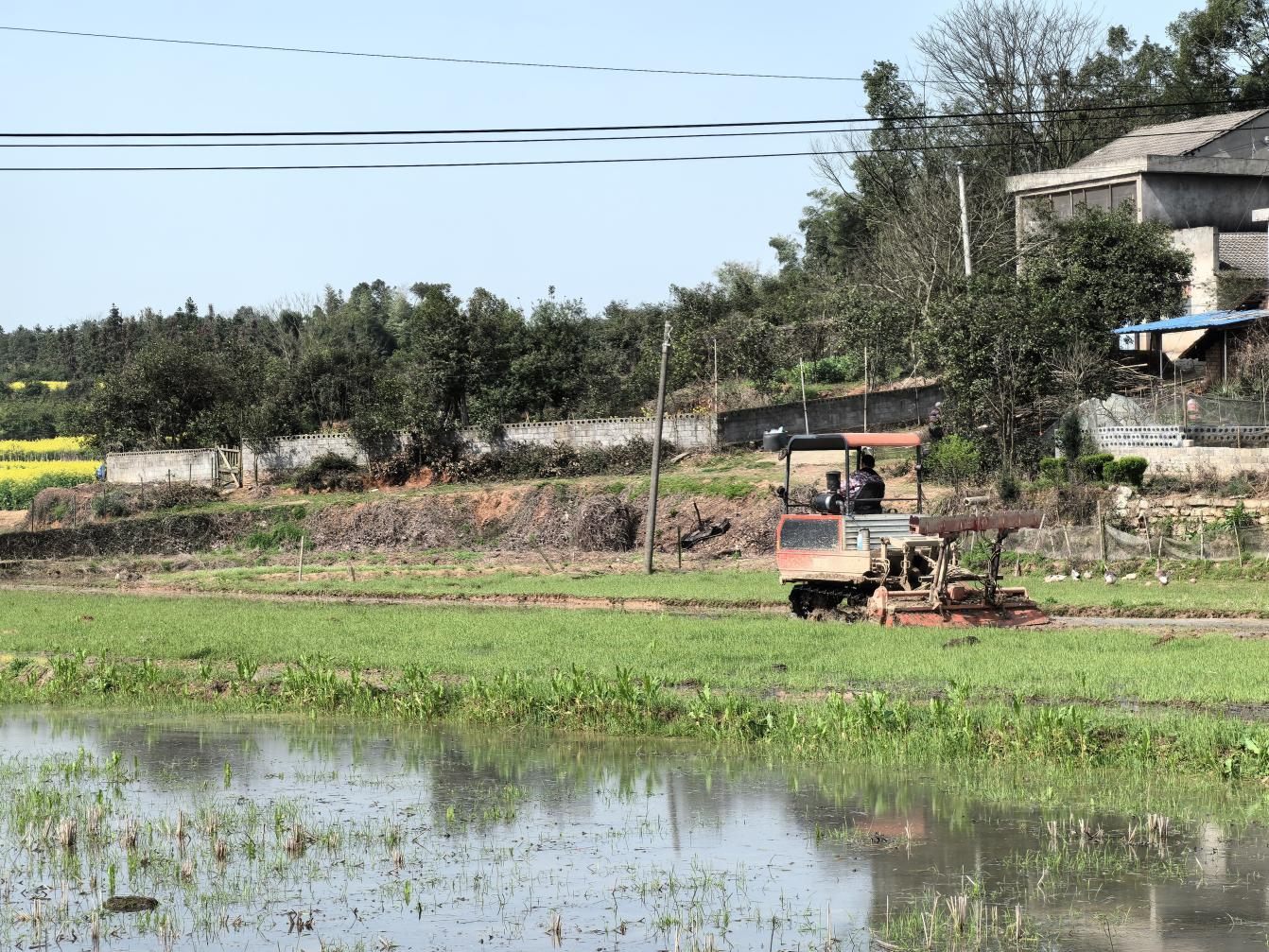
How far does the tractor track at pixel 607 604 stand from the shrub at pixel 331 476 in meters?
14.5

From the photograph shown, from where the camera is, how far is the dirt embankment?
43.5 metres

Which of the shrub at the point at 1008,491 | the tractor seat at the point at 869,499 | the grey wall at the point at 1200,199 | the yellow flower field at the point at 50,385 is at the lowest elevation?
the tractor seat at the point at 869,499

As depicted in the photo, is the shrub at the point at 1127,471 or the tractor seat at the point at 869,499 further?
the shrub at the point at 1127,471

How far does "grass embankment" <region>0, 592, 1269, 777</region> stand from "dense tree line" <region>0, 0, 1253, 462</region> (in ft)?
64.3

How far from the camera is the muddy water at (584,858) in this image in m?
9.40

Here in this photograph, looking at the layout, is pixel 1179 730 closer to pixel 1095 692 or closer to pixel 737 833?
pixel 1095 692

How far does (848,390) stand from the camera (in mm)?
54250

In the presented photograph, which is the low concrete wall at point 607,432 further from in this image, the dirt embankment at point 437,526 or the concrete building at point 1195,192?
the concrete building at point 1195,192

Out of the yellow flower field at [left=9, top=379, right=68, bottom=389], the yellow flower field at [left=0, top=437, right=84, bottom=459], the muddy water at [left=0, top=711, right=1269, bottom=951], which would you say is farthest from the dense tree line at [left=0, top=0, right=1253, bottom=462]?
the yellow flower field at [left=9, top=379, right=68, bottom=389]

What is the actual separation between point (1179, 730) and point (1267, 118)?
44.8 m

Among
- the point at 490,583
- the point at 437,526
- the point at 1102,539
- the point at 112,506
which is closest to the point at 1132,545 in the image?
the point at 1102,539

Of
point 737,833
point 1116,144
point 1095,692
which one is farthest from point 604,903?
point 1116,144

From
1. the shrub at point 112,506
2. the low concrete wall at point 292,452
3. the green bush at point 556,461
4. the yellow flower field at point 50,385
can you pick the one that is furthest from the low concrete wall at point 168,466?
the yellow flower field at point 50,385

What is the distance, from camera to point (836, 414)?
1900 inches
